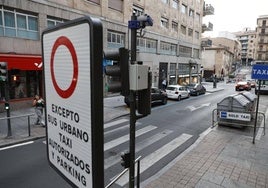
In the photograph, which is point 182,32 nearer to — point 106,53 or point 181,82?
point 181,82

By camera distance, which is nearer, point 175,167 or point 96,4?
point 175,167

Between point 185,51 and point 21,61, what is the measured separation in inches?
1175

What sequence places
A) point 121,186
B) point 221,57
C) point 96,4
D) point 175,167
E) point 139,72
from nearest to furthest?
1. point 139,72
2. point 121,186
3. point 175,167
4. point 96,4
5. point 221,57

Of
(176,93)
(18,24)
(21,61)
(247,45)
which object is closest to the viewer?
(21,61)

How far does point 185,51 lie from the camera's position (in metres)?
38.1

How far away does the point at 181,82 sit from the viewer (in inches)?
1449

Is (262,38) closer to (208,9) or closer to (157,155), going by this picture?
(208,9)

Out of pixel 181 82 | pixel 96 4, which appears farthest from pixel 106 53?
pixel 181 82

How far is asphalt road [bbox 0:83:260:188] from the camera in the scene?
19.9ft

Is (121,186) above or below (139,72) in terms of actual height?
below

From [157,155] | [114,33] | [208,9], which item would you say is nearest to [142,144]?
[157,155]

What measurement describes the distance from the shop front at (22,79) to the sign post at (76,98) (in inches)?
527

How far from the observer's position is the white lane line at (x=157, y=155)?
244 inches

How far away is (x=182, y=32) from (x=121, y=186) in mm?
34401
